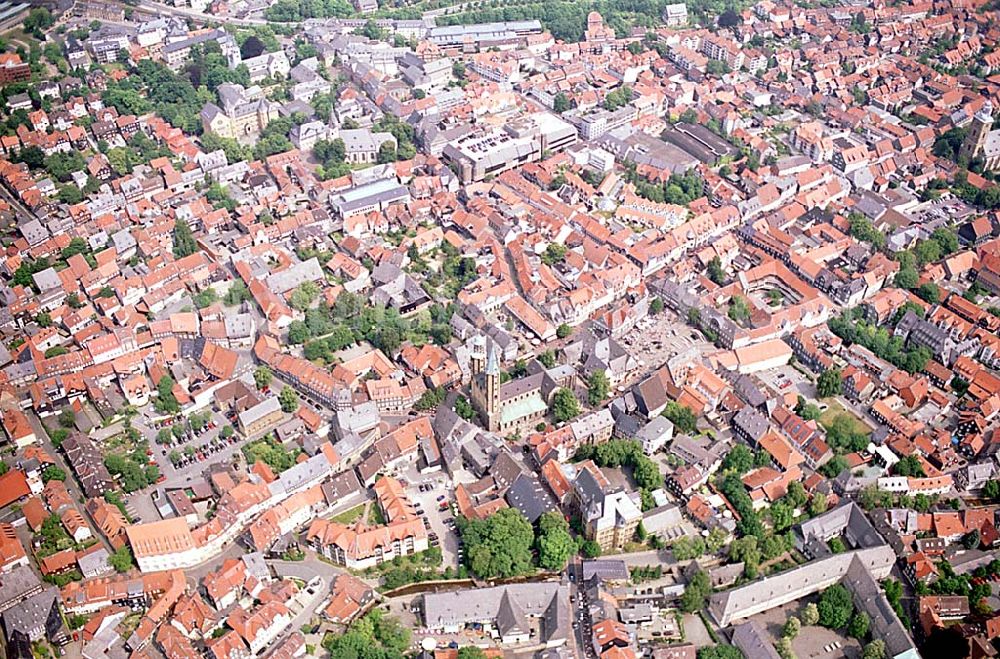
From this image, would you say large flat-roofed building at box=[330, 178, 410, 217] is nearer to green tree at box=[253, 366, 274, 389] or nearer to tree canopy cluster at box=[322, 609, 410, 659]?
green tree at box=[253, 366, 274, 389]

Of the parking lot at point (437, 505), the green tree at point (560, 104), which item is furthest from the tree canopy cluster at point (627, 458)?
the green tree at point (560, 104)

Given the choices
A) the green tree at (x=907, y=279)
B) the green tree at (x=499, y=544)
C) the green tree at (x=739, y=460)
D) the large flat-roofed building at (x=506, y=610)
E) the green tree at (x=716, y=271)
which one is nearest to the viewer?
the large flat-roofed building at (x=506, y=610)

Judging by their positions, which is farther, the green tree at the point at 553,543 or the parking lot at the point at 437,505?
the parking lot at the point at 437,505

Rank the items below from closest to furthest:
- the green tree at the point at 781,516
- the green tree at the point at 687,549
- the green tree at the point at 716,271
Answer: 1. the green tree at the point at 687,549
2. the green tree at the point at 781,516
3. the green tree at the point at 716,271

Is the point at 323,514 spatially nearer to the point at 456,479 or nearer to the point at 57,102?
the point at 456,479

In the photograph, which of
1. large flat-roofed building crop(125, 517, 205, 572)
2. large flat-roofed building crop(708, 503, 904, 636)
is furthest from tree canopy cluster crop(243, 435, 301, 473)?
large flat-roofed building crop(708, 503, 904, 636)

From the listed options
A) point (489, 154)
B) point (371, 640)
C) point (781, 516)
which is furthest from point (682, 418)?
point (489, 154)

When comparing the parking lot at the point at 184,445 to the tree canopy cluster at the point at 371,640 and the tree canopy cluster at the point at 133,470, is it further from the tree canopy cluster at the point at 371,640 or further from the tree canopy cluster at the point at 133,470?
the tree canopy cluster at the point at 371,640
